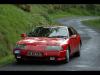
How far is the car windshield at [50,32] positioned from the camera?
14.5 meters

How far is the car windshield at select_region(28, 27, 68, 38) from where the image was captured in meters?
14.5

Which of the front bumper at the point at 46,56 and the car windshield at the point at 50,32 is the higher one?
the car windshield at the point at 50,32

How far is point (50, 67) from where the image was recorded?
42.0ft

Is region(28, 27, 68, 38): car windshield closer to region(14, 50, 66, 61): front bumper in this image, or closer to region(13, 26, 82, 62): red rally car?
region(13, 26, 82, 62): red rally car

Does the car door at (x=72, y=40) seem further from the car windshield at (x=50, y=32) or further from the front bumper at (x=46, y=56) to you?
the front bumper at (x=46, y=56)

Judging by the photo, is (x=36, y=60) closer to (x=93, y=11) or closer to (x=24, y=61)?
(x=24, y=61)

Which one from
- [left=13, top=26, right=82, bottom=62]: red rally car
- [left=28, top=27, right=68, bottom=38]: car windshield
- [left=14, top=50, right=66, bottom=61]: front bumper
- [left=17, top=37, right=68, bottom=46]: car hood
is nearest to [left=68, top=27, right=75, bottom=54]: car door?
[left=13, top=26, right=82, bottom=62]: red rally car

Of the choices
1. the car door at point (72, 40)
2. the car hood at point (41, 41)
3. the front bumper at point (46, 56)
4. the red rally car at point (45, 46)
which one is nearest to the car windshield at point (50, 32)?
the red rally car at point (45, 46)

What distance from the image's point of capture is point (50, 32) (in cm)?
1464

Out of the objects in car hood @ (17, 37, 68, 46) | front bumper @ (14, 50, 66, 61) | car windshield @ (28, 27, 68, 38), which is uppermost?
car windshield @ (28, 27, 68, 38)

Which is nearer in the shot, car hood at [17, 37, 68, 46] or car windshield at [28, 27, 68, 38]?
car hood at [17, 37, 68, 46]

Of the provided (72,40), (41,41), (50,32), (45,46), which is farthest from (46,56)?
(72,40)
